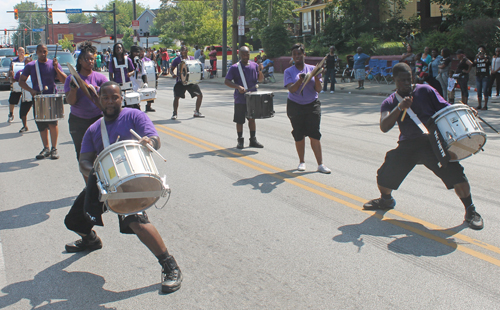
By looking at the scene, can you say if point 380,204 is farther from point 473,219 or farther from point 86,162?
point 86,162

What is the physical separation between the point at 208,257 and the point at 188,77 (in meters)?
9.74

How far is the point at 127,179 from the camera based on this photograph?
12.5ft

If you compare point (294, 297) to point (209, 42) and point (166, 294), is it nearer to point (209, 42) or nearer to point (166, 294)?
point (166, 294)

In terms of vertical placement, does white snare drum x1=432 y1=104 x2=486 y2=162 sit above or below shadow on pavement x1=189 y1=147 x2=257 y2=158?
above

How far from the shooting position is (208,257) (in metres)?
4.86

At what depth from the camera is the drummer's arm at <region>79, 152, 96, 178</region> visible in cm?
436

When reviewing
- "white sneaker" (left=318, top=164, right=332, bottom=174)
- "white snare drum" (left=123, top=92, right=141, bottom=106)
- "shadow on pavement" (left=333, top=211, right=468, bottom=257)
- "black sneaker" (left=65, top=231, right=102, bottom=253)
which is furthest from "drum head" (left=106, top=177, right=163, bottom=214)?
"white snare drum" (left=123, top=92, right=141, bottom=106)

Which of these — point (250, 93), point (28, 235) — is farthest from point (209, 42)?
point (28, 235)

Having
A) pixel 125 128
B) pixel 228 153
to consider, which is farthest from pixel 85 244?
pixel 228 153

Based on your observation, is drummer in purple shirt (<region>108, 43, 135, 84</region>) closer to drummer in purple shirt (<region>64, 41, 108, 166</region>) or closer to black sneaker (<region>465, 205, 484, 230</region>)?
drummer in purple shirt (<region>64, 41, 108, 166</region>)

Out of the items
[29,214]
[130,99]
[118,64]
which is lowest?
[29,214]

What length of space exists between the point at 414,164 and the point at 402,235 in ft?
2.71

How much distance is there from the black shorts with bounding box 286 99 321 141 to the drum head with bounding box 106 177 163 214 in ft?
13.6

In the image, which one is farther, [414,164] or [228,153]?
[228,153]
